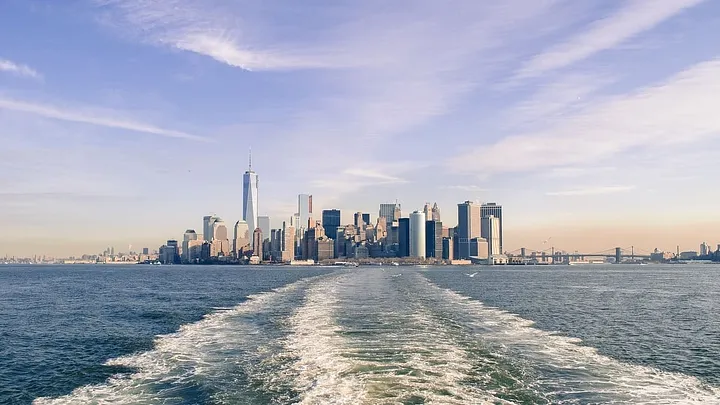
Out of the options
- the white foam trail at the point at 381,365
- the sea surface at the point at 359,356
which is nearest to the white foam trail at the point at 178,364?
the sea surface at the point at 359,356

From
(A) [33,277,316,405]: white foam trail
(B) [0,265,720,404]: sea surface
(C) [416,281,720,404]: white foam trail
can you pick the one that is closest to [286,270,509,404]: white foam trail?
(B) [0,265,720,404]: sea surface

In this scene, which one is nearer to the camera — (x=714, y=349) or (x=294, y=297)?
(x=714, y=349)

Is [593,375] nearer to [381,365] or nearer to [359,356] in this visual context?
[381,365]

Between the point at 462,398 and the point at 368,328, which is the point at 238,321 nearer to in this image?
the point at 368,328

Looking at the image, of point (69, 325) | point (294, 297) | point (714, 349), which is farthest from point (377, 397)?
point (294, 297)

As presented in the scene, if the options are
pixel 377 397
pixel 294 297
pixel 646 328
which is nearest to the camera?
pixel 377 397

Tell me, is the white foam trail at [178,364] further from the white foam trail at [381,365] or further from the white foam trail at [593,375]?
the white foam trail at [593,375]

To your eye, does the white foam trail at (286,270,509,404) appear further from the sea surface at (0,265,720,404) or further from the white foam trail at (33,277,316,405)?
the white foam trail at (33,277,316,405)
